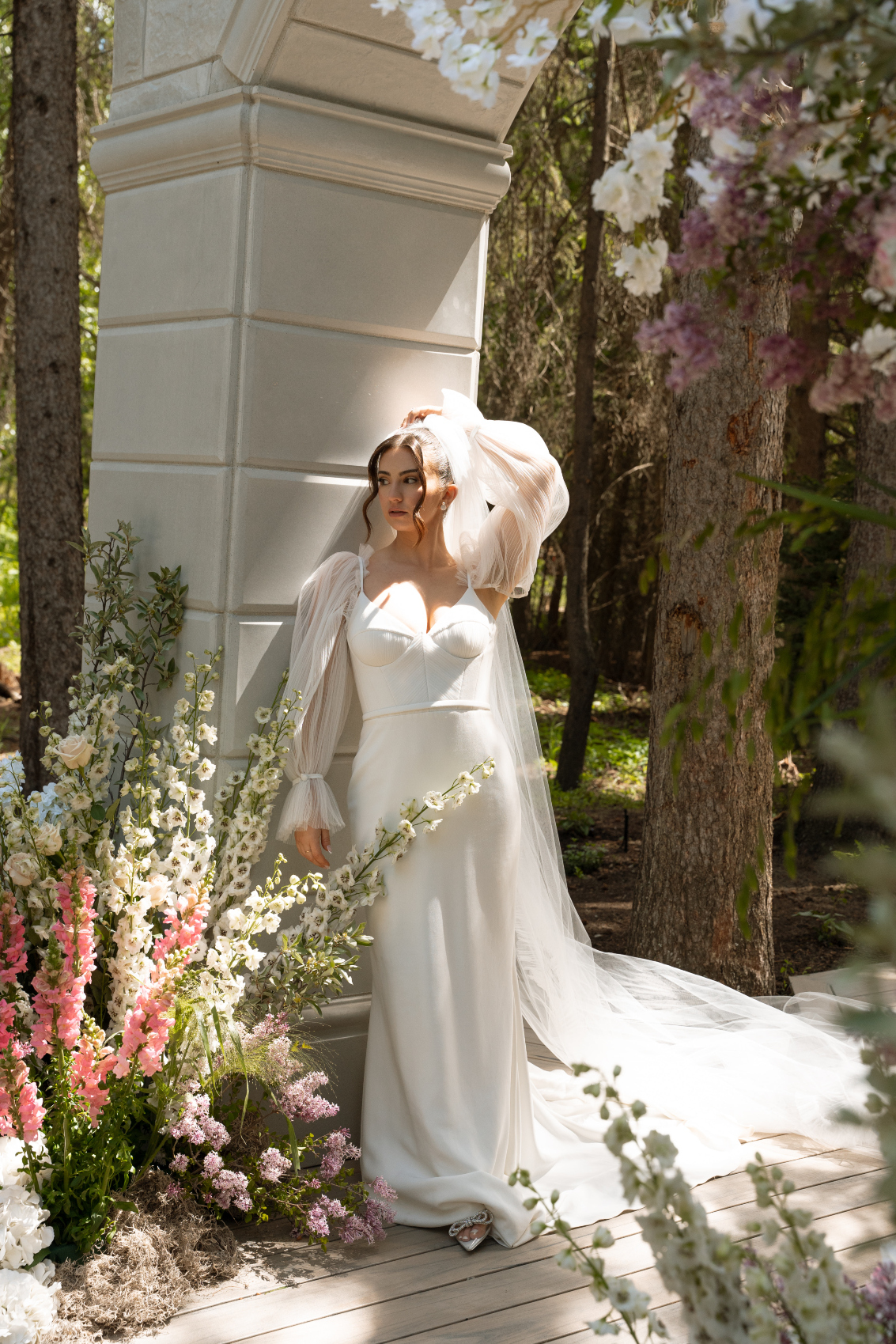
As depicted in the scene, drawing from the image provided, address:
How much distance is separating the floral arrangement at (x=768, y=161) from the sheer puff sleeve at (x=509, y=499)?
186 centimetres

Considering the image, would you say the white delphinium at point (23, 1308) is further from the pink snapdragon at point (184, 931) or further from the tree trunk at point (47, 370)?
the tree trunk at point (47, 370)

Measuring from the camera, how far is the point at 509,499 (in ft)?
10.3

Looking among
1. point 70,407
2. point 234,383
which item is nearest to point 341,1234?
point 234,383

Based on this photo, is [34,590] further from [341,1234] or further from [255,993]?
[341,1234]

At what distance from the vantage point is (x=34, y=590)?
17.9 ft

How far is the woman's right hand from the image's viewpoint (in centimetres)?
309

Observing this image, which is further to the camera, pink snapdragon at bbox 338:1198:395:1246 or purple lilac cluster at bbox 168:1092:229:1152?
pink snapdragon at bbox 338:1198:395:1246

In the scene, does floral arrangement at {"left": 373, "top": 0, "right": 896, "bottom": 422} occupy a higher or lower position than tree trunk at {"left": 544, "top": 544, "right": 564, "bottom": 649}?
higher

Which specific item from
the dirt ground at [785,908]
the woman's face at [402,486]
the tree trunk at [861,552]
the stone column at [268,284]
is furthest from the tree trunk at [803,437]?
the woman's face at [402,486]

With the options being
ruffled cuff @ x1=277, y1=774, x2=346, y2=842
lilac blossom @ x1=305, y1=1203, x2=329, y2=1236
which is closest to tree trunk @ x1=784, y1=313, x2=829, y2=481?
ruffled cuff @ x1=277, y1=774, x2=346, y2=842

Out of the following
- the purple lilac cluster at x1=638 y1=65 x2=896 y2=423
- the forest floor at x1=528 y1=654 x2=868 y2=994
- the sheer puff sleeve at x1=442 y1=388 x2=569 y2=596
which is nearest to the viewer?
the purple lilac cluster at x1=638 y1=65 x2=896 y2=423

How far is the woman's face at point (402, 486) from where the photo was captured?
122 inches

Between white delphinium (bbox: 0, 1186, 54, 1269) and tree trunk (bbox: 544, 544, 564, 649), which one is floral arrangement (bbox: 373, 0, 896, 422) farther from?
tree trunk (bbox: 544, 544, 564, 649)

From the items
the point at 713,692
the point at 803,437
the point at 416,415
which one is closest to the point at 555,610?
the point at 803,437
